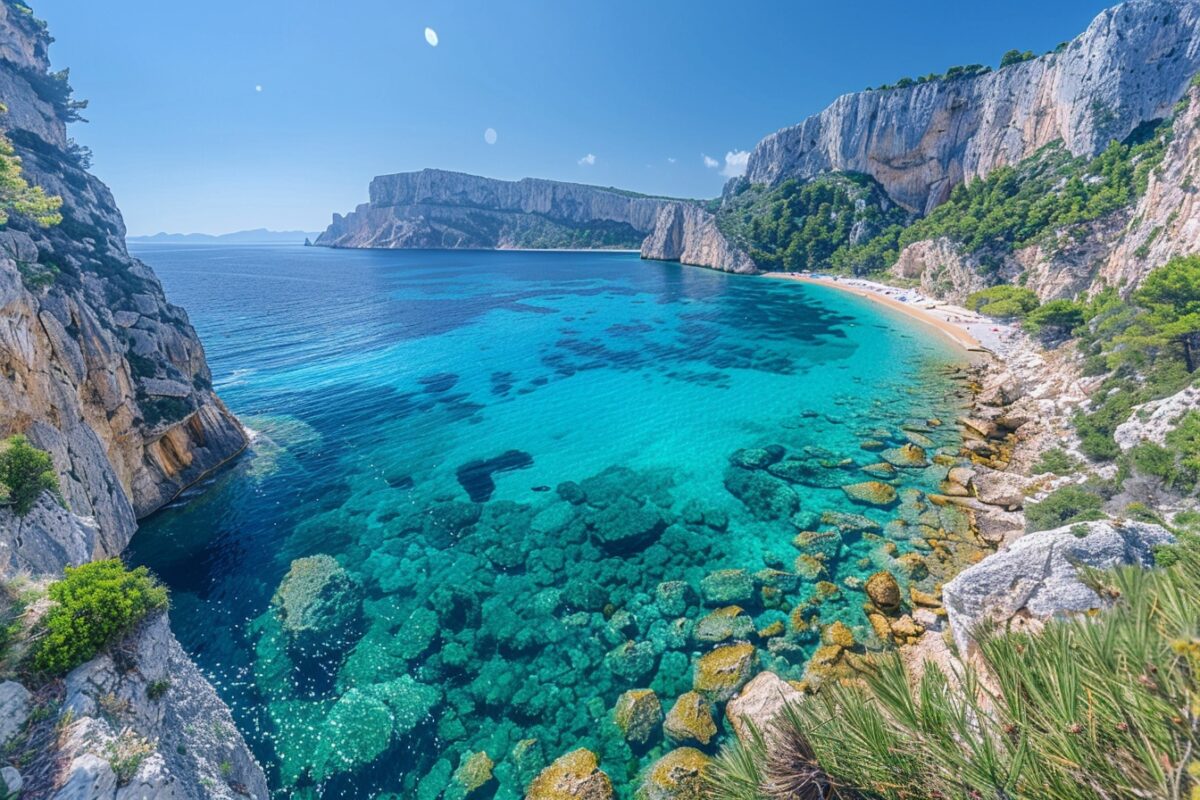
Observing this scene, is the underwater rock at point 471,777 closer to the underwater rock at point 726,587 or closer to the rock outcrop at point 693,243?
the underwater rock at point 726,587

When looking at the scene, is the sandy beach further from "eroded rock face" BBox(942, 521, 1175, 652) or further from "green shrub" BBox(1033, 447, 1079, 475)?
"eroded rock face" BBox(942, 521, 1175, 652)

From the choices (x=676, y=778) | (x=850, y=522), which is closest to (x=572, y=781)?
(x=676, y=778)

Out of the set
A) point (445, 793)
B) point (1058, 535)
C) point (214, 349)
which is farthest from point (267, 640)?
point (214, 349)

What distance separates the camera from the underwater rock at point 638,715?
1078cm

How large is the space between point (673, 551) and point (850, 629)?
19.8 ft

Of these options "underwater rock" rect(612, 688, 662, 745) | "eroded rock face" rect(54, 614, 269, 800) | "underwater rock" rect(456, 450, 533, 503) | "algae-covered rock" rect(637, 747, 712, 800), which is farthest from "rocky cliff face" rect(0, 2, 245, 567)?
"algae-covered rock" rect(637, 747, 712, 800)

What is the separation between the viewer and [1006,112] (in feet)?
225

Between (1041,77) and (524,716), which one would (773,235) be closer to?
(1041,77)

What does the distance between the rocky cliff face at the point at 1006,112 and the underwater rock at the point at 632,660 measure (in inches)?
3023

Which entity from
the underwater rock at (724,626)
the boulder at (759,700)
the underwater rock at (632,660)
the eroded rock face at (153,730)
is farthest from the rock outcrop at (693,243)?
the eroded rock face at (153,730)

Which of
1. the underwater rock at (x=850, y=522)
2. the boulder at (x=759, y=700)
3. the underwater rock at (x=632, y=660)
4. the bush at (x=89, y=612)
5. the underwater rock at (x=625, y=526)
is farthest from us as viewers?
the underwater rock at (x=625, y=526)

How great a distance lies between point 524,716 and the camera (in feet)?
37.2

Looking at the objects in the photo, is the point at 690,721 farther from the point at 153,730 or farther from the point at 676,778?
the point at 153,730

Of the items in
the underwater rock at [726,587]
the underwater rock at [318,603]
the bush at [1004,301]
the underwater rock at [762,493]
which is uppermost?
the bush at [1004,301]
